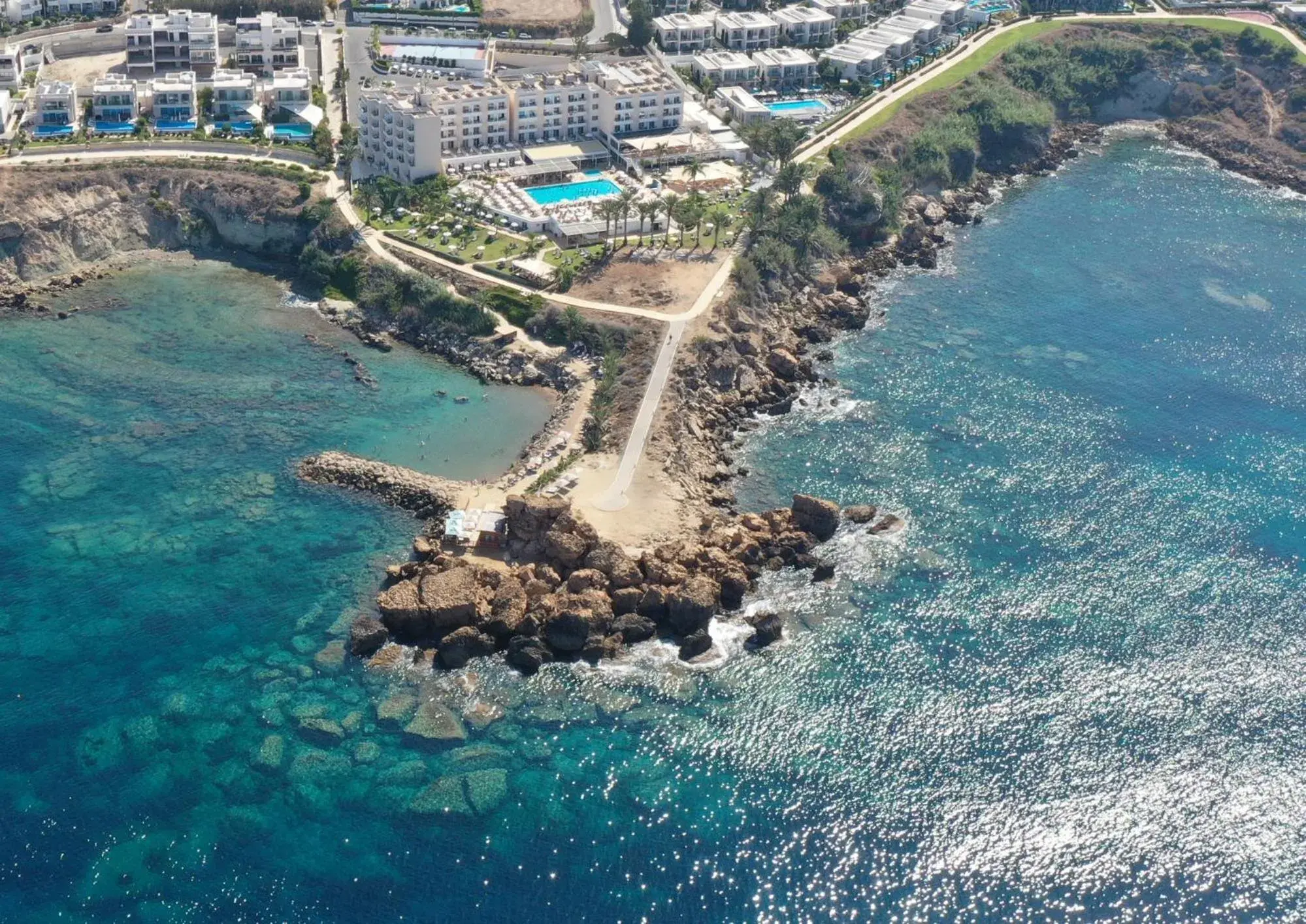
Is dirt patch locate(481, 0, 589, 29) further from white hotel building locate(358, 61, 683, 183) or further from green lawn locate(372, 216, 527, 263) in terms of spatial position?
green lawn locate(372, 216, 527, 263)

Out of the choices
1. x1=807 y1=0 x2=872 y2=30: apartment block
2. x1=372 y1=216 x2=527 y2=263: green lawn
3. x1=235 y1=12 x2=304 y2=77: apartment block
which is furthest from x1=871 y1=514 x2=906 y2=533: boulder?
x1=807 y1=0 x2=872 y2=30: apartment block

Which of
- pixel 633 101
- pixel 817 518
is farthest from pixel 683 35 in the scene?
pixel 817 518

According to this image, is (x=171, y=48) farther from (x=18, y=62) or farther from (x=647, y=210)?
(x=647, y=210)

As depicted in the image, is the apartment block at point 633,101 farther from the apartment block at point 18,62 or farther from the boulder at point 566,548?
the boulder at point 566,548

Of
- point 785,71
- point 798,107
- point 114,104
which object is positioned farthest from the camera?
point 785,71

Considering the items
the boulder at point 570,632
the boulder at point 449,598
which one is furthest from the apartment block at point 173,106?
the boulder at point 570,632
